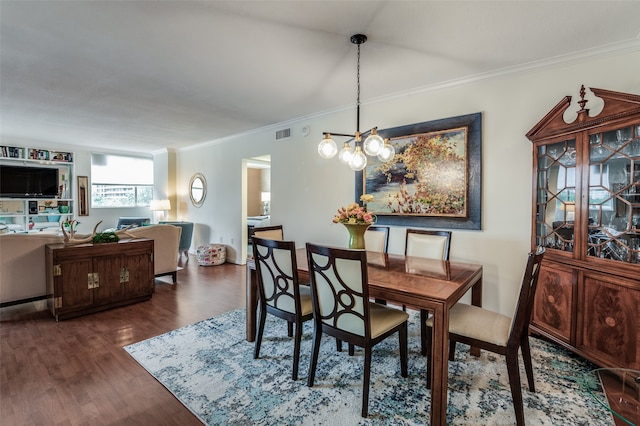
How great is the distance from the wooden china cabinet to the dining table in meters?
0.67

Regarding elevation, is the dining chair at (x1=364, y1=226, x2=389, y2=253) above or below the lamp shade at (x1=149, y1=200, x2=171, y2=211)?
below

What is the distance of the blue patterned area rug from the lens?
5.87 feet

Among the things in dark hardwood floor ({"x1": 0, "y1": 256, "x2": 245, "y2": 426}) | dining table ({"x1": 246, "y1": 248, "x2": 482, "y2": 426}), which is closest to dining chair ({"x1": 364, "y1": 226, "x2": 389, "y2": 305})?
dining table ({"x1": 246, "y1": 248, "x2": 482, "y2": 426})

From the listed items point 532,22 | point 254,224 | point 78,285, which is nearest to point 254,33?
point 532,22

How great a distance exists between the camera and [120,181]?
7512 mm

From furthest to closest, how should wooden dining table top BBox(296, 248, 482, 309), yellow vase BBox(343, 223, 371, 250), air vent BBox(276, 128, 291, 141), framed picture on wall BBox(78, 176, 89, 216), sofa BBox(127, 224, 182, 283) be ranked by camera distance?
framed picture on wall BBox(78, 176, 89, 216) < air vent BBox(276, 128, 291, 141) < sofa BBox(127, 224, 182, 283) < yellow vase BBox(343, 223, 371, 250) < wooden dining table top BBox(296, 248, 482, 309)

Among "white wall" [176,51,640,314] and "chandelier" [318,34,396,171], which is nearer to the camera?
"chandelier" [318,34,396,171]

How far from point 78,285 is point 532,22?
186 inches

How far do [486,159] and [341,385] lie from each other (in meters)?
2.47

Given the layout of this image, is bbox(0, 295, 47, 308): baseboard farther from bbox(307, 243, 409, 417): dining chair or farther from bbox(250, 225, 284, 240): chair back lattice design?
bbox(307, 243, 409, 417): dining chair

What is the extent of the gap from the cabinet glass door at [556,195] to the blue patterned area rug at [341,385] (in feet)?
3.11

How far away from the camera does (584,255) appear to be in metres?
2.26

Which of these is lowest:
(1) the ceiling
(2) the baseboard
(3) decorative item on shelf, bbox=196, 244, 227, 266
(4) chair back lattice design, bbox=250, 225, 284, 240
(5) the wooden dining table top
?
(2) the baseboard

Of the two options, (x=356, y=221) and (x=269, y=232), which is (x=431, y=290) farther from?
(x=269, y=232)
